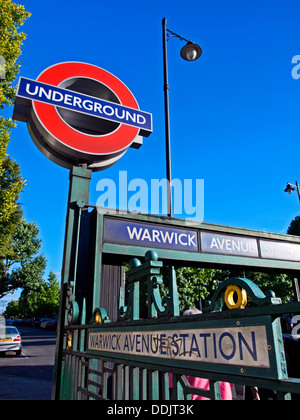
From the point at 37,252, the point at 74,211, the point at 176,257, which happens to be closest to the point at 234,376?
the point at 176,257

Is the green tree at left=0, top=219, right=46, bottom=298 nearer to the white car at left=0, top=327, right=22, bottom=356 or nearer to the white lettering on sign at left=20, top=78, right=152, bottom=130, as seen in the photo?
the white car at left=0, top=327, right=22, bottom=356

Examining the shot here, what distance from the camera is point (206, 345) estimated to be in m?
1.37

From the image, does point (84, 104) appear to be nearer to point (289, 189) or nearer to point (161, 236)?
point (161, 236)

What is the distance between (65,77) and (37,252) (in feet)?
112

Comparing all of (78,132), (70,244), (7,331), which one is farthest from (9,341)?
(78,132)

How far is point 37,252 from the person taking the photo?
35.8 meters

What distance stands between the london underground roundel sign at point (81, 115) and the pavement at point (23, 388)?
5.70m

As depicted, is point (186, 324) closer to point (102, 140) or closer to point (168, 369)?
point (168, 369)

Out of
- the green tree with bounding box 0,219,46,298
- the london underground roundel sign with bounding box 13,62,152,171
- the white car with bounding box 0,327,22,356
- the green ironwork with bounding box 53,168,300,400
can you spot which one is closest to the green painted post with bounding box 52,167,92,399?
the green ironwork with bounding box 53,168,300,400

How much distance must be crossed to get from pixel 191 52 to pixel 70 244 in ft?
17.6

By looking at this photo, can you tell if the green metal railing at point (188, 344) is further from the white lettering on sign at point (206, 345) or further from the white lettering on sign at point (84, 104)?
the white lettering on sign at point (84, 104)

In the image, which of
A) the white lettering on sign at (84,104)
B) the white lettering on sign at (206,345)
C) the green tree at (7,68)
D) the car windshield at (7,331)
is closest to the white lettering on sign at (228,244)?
the white lettering on sign at (84,104)

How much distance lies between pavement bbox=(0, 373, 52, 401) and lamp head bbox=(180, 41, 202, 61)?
26.9 feet

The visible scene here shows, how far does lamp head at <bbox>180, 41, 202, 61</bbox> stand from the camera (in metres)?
6.64
